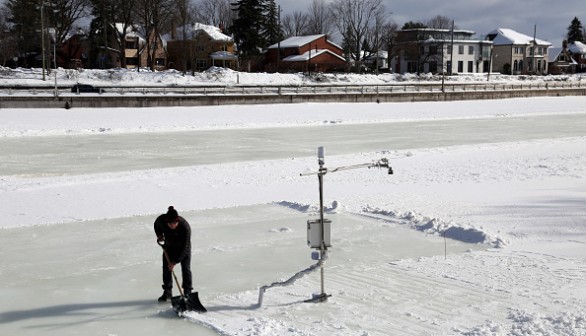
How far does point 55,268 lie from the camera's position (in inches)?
342

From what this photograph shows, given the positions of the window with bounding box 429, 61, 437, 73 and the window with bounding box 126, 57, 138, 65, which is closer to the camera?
the window with bounding box 126, 57, 138, 65

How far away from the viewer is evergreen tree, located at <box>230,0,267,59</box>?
252ft

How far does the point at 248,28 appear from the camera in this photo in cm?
7694

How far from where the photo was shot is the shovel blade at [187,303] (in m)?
6.91

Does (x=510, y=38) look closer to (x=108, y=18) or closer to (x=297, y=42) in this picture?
(x=297, y=42)

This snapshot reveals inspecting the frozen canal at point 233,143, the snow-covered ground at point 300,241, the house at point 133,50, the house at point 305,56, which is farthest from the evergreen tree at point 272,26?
the snow-covered ground at point 300,241

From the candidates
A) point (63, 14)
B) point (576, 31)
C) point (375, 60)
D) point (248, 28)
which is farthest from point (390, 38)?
point (576, 31)

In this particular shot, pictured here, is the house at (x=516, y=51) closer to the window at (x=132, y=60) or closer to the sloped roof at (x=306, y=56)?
the sloped roof at (x=306, y=56)

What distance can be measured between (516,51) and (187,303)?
106 metres

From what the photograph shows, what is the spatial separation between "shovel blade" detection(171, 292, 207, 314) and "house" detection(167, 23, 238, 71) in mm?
62453

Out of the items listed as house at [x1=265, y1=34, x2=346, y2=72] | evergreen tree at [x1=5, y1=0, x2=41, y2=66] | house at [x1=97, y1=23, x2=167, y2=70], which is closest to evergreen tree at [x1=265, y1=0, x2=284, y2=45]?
house at [x1=265, y1=34, x2=346, y2=72]

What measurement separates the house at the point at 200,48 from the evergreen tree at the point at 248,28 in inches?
67.3

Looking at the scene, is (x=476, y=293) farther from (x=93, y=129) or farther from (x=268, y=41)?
(x=268, y=41)

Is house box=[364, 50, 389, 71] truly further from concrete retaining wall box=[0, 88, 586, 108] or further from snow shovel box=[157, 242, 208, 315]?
snow shovel box=[157, 242, 208, 315]
